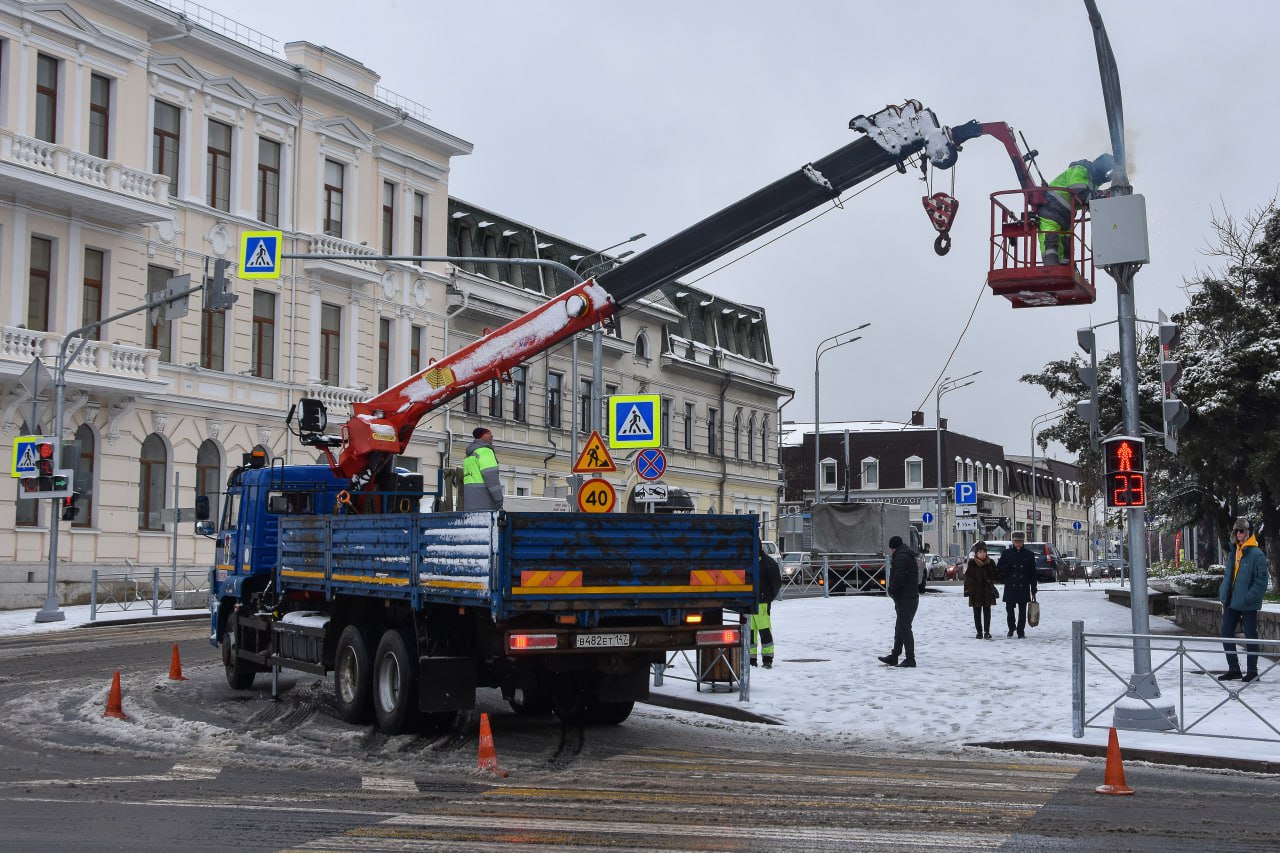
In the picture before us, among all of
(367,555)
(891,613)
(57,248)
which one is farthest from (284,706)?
(57,248)

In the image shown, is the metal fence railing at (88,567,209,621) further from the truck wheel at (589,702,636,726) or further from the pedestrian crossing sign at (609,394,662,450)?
the truck wheel at (589,702,636,726)

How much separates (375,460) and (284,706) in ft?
9.60

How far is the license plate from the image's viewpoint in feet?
37.6

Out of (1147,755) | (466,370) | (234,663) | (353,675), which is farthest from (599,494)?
(1147,755)

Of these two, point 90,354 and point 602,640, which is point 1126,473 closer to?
point 602,640

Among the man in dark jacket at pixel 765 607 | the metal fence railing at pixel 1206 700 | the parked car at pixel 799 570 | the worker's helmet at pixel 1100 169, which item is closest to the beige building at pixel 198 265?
the parked car at pixel 799 570

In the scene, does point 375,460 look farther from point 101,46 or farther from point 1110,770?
point 101,46

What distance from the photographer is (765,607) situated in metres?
19.0

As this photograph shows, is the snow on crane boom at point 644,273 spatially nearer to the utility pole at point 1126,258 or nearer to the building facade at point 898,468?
the utility pole at point 1126,258

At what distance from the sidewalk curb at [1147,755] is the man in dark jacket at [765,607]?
5.34m

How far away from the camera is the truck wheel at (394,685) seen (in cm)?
1210

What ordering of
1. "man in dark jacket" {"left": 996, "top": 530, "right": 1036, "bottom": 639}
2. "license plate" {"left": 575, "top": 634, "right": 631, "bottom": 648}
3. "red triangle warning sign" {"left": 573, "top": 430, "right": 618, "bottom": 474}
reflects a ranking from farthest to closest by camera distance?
"man in dark jacket" {"left": 996, "top": 530, "right": 1036, "bottom": 639}, "red triangle warning sign" {"left": 573, "top": 430, "right": 618, "bottom": 474}, "license plate" {"left": 575, "top": 634, "right": 631, "bottom": 648}

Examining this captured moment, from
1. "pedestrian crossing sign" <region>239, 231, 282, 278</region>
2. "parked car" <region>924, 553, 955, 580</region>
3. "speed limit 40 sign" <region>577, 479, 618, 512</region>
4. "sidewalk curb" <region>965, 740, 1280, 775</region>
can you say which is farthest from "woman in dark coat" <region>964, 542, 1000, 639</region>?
"parked car" <region>924, 553, 955, 580</region>

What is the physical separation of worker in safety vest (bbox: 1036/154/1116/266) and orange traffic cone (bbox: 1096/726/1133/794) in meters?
5.79
